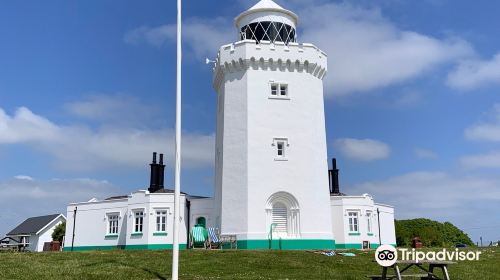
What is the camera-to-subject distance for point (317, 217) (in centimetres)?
2822

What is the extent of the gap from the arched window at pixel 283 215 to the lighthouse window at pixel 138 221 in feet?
32.1

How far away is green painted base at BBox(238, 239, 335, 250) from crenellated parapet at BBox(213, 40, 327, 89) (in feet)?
34.4

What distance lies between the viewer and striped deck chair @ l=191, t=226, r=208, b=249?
29828 millimetres

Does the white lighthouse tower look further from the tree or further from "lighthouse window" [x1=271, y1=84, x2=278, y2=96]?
the tree

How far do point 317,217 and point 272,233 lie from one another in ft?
9.40

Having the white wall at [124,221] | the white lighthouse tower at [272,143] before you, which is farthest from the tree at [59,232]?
the white lighthouse tower at [272,143]

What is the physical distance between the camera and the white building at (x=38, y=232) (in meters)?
61.7

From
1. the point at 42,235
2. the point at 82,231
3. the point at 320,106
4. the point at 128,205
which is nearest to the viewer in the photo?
the point at 320,106

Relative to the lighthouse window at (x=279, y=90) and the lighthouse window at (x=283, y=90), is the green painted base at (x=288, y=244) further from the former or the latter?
the lighthouse window at (x=283, y=90)

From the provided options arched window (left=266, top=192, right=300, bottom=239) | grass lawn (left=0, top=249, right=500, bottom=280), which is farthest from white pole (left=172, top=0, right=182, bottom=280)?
arched window (left=266, top=192, right=300, bottom=239)

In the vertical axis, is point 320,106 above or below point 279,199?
above

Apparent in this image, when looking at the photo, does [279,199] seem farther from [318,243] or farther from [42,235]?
[42,235]

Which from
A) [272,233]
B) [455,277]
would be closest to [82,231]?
[272,233]

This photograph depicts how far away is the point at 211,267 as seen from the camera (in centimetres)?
1742
